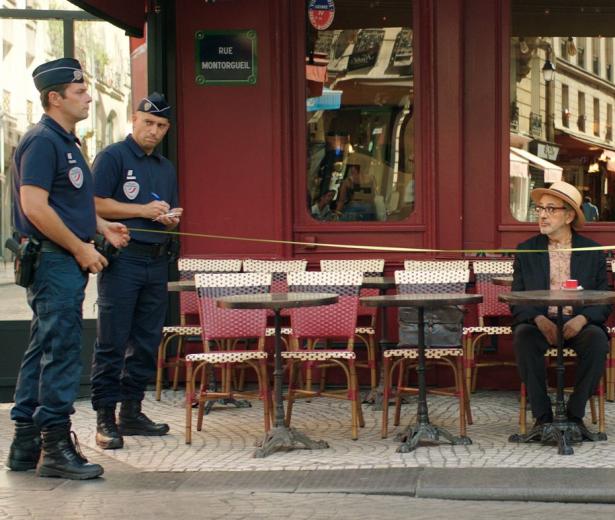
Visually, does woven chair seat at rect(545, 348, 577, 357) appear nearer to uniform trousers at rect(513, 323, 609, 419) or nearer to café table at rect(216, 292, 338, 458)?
uniform trousers at rect(513, 323, 609, 419)

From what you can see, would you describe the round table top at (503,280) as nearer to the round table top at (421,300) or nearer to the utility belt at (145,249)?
the round table top at (421,300)

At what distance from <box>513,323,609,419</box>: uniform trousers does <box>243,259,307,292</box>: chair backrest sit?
96.2 inches

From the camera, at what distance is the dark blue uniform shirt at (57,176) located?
22.3ft

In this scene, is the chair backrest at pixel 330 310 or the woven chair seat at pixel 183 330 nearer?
the chair backrest at pixel 330 310

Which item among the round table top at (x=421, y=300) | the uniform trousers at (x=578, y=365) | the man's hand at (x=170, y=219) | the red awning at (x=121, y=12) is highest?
the red awning at (x=121, y=12)

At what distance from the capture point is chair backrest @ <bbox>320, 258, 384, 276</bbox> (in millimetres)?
10062

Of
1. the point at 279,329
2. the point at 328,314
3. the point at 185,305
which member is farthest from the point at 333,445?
the point at 185,305

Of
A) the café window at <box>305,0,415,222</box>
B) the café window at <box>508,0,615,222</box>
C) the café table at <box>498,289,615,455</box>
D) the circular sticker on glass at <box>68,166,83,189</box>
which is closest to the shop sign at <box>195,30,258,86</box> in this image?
the café window at <box>305,0,415,222</box>

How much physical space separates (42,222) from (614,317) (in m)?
5.08

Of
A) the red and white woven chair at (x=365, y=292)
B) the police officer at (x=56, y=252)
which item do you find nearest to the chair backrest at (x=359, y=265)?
the red and white woven chair at (x=365, y=292)

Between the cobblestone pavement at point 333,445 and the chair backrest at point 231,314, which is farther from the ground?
the chair backrest at point 231,314

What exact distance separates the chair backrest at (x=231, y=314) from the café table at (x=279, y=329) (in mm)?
319

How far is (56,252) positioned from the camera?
688 cm

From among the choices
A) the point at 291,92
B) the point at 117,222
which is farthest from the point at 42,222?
the point at 291,92
